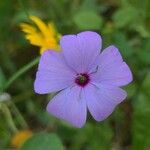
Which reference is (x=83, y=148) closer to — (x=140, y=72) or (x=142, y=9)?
(x=140, y=72)

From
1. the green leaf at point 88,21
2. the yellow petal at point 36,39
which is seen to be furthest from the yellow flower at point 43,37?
the green leaf at point 88,21

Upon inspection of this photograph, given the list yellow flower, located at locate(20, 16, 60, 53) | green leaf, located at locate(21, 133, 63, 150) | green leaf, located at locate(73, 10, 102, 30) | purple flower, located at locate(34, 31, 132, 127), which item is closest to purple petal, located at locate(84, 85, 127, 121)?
purple flower, located at locate(34, 31, 132, 127)

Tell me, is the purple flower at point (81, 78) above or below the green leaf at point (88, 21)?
above

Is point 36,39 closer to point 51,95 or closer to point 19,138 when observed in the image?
point 51,95

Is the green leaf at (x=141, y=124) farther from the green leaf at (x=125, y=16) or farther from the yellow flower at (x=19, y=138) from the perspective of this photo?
the yellow flower at (x=19, y=138)

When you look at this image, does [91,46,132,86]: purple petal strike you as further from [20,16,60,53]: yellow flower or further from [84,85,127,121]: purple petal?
[20,16,60,53]: yellow flower

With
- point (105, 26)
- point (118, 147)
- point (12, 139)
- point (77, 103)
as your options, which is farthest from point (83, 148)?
point (77, 103)
